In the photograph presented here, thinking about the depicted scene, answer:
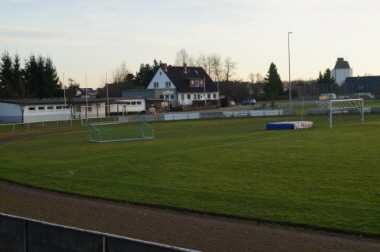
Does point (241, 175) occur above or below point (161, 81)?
below

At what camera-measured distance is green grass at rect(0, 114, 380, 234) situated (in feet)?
44.7

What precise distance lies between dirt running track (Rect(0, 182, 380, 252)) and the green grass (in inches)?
36.0

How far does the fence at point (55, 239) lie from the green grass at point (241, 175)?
6.25 meters

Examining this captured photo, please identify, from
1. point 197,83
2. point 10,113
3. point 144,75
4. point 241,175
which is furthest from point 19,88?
point 241,175

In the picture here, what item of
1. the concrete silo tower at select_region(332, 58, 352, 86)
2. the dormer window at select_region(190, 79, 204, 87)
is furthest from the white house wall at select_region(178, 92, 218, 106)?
the concrete silo tower at select_region(332, 58, 352, 86)

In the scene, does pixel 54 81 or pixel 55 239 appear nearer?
pixel 55 239

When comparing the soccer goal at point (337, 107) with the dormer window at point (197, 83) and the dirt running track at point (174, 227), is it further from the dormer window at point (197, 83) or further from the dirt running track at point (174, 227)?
the dormer window at point (197, 83)

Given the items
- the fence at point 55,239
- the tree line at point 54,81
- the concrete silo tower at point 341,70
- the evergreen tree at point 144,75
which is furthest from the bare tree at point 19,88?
the concrete silo tower at point 341,70

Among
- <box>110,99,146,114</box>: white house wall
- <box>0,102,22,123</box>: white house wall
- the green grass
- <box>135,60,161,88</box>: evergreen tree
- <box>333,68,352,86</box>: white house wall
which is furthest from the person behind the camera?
<box>333,68,352,86</box>: white house wall

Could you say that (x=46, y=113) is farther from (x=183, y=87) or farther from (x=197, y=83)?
(x=197, y=83)

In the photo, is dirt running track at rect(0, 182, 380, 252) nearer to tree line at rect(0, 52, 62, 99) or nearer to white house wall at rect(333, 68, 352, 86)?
tree line at rect(0, 52, 62, 99)

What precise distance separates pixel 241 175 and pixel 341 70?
5839 inches

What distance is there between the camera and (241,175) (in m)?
18.8

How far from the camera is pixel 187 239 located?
11109mm
